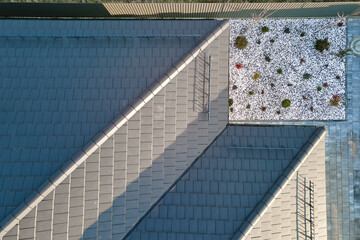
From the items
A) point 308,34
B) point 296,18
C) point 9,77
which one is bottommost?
point 9,77

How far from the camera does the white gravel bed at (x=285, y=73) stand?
86.2 ft

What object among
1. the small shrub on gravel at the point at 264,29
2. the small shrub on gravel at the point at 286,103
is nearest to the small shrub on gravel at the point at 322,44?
the small shrub on gravel at the point at 264,29

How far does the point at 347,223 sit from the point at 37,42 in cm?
3541

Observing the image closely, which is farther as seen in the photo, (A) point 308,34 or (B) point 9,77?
(A) point 308,34

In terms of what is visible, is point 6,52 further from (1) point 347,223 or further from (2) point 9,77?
(1) point 347,223

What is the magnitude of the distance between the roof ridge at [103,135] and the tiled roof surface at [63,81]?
462 mm

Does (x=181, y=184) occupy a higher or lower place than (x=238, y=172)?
lower

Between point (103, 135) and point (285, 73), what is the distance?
70.2ft

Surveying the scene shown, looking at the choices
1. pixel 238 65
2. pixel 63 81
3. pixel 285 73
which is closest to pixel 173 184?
pixel 63 81

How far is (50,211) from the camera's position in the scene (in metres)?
15.4

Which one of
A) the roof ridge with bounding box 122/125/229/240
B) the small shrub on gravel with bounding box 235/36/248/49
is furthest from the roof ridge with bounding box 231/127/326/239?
the small shrub on gravel with bounding box 235/36/248/49

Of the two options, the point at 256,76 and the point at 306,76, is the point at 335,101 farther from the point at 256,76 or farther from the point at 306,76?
the point at 256,76

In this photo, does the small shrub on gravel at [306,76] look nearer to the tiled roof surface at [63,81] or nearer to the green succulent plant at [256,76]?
the green succulent plant at [256,76]

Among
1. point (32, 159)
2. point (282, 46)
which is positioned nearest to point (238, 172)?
point (32, 159)
